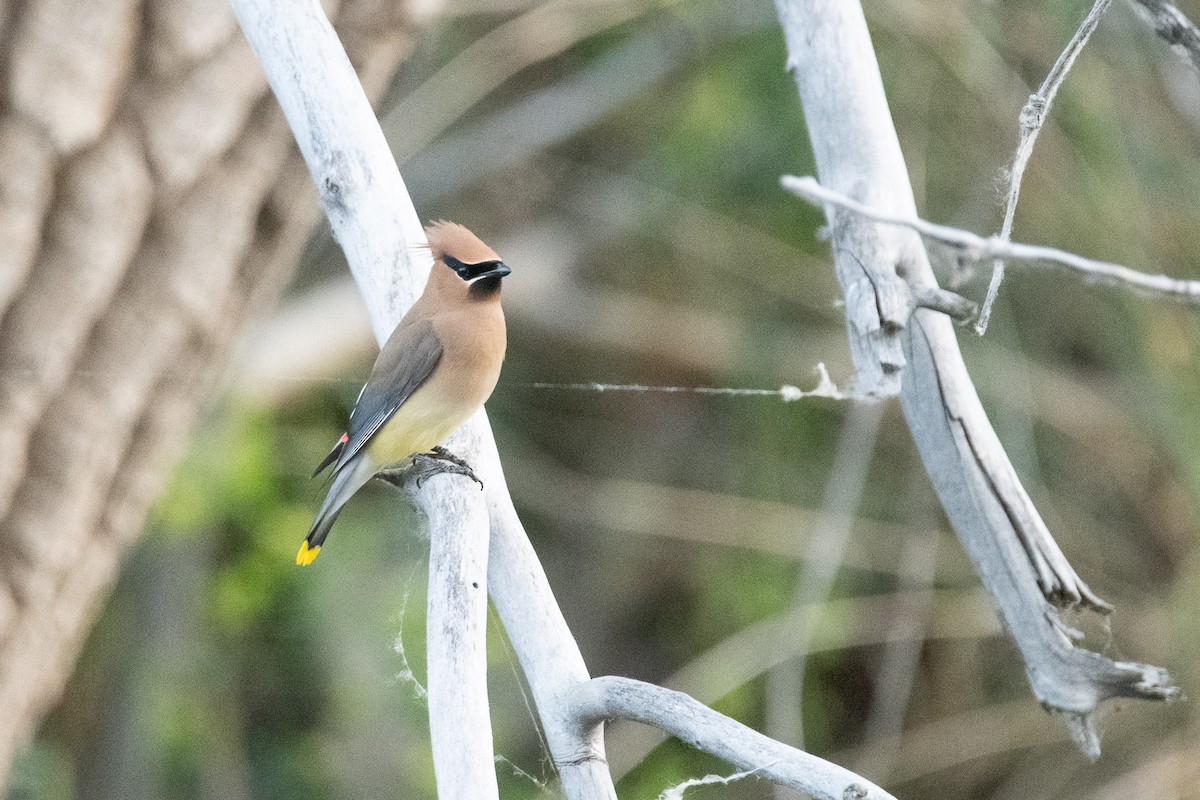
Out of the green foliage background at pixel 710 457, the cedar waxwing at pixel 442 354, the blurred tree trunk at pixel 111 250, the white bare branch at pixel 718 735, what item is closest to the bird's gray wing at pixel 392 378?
the cedar waxwing at pixel 442 354

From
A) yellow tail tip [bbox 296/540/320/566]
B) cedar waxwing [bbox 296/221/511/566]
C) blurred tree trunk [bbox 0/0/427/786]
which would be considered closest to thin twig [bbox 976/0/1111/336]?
cedar waxwing [bbox 296/221/511/566]

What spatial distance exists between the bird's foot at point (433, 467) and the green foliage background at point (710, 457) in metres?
1.81

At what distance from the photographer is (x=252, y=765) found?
4.22 meters

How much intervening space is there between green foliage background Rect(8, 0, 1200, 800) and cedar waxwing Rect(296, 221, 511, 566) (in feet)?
5.84

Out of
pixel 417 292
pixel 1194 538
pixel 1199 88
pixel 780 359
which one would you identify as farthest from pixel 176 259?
pixel 1194 538

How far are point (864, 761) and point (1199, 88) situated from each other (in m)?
2.10

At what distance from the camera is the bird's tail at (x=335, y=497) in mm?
1819

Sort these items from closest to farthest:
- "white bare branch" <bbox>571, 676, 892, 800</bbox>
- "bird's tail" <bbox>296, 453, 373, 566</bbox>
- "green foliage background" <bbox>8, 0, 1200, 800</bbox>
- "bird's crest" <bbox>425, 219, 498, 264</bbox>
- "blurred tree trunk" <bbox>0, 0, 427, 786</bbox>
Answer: "white bare branch" <bbox>571, 676, 892, 800</bbox> → "bird's crest" <bbox>425, 219, 498, 264</bbox> → "bird's tail" <bbox>296, 453, 373, 566</bbox> → "blurred tree trunk" <bbox>0, 0, 427, 786</bbox> → "green foliage background" <bbox>8, 0, 1200, 800</bbox>

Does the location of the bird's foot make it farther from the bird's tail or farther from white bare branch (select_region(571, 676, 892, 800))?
white bare branch (select_region(571, 676, 892, 800))

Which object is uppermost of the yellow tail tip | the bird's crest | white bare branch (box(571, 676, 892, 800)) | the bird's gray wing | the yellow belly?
the bird's crest

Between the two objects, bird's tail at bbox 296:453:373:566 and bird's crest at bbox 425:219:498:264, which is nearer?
bird's crest at bbox 425:219:498:264

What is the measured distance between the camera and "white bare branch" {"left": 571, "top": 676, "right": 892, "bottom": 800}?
1.20 meters

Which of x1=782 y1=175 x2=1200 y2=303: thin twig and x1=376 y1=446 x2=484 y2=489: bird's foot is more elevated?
x1=782 y1=175 x2=1200 y2=303: thin twig

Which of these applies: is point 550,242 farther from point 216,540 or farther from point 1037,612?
point 1037,612
